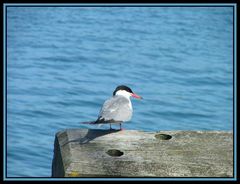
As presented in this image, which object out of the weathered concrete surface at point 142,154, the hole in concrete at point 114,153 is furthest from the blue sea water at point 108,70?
the hole in concrete at point 114,153

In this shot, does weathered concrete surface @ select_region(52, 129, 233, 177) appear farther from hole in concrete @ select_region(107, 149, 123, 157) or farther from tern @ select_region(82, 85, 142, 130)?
tern @ select_region(82, 85, 142, 130)

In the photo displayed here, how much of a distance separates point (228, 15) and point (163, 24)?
8.40 ft

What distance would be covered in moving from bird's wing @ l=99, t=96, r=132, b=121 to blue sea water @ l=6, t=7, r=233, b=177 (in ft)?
12.0

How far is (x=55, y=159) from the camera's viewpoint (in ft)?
13.9

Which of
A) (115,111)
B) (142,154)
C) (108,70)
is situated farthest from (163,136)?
(108,70)

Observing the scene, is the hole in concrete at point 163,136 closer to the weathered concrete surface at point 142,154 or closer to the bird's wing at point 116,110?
the weathered concrete surface at point 142,154

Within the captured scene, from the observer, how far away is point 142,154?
3.83 metres

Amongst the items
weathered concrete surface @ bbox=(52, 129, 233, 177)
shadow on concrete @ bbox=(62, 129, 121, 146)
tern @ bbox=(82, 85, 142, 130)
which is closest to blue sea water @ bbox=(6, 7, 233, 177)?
tern @ bbox=(82, 85, 142, 130)

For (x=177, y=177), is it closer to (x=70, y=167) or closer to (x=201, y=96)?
(x=70, y=167)

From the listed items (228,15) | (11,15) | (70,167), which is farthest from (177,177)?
(228,15)

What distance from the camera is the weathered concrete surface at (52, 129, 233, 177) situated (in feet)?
11.8

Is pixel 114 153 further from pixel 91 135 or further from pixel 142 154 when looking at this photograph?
pixel 91 135

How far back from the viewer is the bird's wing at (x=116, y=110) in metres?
5.08

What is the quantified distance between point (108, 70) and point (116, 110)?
966 centimetres
